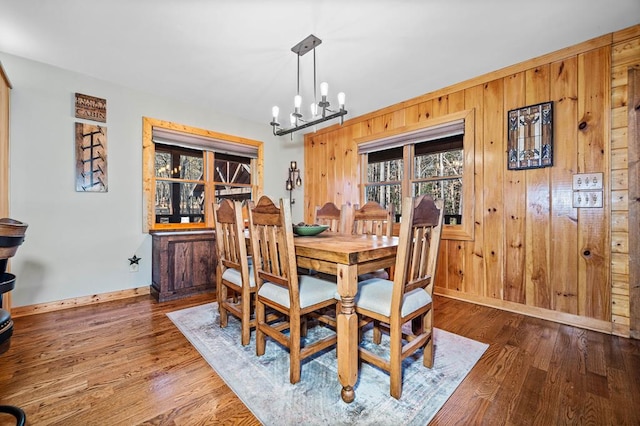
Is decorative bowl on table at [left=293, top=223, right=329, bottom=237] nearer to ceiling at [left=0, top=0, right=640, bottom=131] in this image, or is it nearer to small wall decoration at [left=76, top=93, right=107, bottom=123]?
ceiling at [left=0, top=0, right=640, bottom=131]

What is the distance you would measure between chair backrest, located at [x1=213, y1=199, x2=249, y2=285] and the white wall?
164cm

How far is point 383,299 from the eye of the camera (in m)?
1.50

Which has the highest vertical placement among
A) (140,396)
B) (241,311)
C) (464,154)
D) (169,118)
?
(169,118)

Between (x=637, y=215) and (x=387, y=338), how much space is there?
2158mm

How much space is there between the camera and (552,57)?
2451mm

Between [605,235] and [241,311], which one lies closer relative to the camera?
[241,311]

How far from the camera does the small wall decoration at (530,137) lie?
247cm

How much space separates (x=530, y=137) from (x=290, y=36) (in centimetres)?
238

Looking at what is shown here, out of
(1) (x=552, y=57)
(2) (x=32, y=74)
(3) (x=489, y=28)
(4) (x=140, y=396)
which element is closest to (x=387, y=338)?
(4) (x=140, y=396)

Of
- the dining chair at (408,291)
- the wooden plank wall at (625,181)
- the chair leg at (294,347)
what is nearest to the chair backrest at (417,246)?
the dining chair at (408,291)

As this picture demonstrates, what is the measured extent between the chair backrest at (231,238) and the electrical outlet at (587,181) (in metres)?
2.82

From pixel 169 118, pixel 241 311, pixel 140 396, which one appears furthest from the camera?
pixel 169 118

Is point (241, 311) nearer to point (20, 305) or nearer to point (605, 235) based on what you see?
point (20, 305)

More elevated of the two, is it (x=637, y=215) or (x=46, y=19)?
(x=46, y=19)
